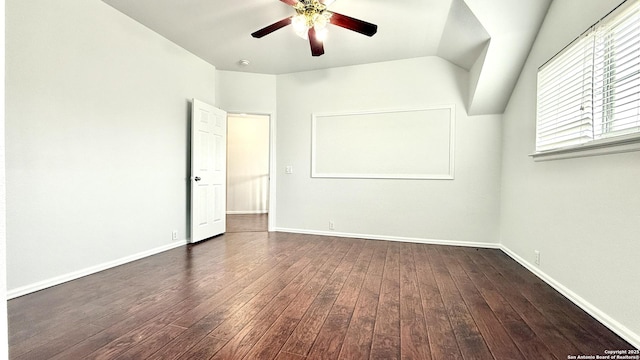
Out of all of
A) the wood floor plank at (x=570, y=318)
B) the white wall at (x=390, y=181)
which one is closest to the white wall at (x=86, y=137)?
the white wall at (x=390, y=181)

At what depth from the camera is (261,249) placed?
11.3 feet

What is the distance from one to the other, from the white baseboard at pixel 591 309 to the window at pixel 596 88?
3.60 feet

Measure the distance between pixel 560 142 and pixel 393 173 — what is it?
1.96m

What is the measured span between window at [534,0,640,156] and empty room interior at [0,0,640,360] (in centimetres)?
2

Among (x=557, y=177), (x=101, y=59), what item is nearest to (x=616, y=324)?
(x=557, y=177)

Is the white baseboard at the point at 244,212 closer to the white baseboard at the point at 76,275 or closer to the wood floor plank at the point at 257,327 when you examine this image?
the white baseboard at the point at 76,275

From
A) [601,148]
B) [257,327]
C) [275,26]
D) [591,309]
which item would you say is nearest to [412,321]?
[257,327]

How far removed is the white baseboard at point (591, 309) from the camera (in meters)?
1.51

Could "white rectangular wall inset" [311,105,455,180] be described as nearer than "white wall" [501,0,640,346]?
No

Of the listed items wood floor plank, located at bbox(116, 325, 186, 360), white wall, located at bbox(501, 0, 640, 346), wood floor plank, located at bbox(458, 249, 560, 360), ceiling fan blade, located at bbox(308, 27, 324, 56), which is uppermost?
ceiling fan blade, located at bbox(308, 27, 324, 56)

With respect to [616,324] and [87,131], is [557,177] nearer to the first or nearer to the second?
[616,324]

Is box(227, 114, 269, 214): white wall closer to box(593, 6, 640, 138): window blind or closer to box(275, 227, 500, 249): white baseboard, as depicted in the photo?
→ box(275, 227, 500, 249): white baseboard

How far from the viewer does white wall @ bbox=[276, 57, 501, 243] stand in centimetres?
361

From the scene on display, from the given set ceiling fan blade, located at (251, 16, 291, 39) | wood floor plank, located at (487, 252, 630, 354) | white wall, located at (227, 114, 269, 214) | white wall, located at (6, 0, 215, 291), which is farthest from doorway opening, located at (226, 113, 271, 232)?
wood floor plank, located at (487, 252, 630, 354)
